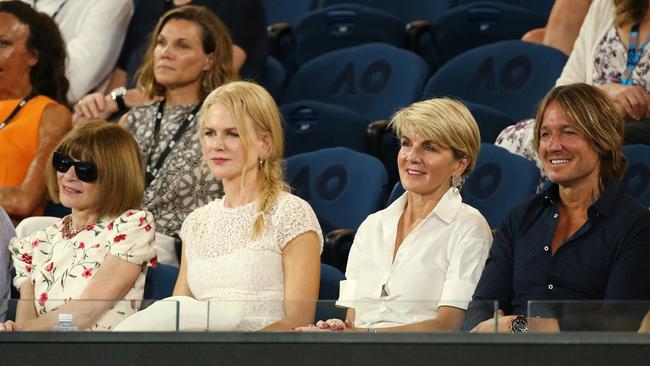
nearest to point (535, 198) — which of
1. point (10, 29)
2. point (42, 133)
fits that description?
point (42, 133)

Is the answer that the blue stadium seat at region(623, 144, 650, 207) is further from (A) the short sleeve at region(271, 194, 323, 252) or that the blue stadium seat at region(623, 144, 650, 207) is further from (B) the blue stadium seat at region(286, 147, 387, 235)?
(A) the short sleeve at region(271, 194, 323, 252)

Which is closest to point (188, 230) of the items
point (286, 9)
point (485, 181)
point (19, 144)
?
point (485, 181)

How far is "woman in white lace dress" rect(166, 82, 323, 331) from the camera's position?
3.29m

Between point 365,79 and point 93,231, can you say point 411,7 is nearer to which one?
point 365,79

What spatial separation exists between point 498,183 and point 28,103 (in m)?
1.65

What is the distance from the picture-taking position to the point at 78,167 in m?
3.51

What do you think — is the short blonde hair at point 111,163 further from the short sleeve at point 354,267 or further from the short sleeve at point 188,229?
the short sleeve at point 354,267

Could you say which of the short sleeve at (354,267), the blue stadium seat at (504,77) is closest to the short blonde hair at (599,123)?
the short sleeve at (354,267)

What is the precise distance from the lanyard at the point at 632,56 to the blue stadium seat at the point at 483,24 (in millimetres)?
1107

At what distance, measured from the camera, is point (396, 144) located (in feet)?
14.6

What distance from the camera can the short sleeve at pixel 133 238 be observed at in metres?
3.43

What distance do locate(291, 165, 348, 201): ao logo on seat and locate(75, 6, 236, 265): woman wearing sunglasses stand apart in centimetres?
31

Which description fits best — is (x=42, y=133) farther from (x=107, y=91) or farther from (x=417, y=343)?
(x=417, y=343)

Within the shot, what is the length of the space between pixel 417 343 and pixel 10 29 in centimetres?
281
